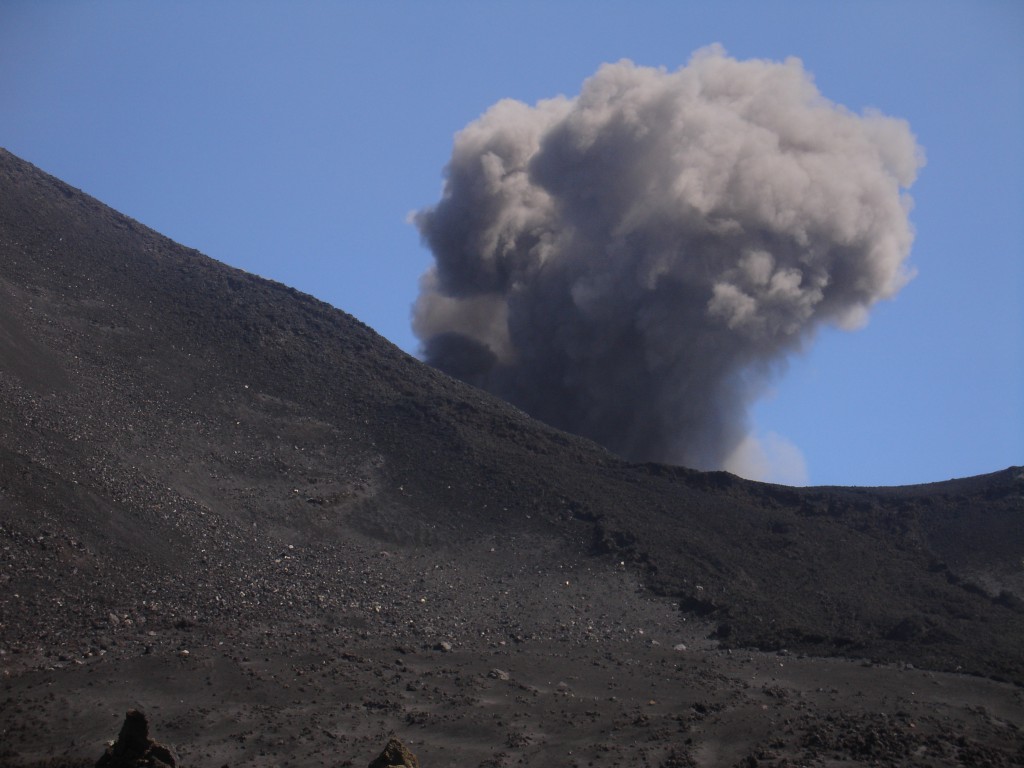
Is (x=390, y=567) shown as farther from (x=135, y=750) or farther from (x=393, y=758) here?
(x=135, y=750)

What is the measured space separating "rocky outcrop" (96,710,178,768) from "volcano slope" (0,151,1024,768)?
1.39 meters

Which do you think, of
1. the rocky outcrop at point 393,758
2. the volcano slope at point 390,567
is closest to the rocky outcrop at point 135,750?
the volcano slope at point 390,567

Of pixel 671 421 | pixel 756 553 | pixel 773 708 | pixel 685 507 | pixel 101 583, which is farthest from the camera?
pixel 671 421

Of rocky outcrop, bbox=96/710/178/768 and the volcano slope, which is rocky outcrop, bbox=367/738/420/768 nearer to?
the volcano slope

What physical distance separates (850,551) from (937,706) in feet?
37.1

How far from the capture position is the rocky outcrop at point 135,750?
1512cm

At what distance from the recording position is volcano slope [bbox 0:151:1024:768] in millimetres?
18797

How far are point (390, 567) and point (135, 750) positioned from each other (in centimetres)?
1242

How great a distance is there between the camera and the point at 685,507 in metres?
34.2

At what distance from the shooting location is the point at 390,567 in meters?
27.4

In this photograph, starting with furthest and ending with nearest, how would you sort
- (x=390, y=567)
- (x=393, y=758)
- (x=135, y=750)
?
1. (x=390, y=567)
2. (x=393, y=758)
3. (x=135, y=750)

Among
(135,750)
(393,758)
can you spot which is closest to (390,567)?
(393,758)

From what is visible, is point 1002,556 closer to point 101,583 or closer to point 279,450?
point 279,450

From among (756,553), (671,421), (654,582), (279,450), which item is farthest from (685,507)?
(671,421)
